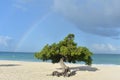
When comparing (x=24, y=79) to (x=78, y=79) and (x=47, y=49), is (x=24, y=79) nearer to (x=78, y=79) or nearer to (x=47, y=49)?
(x=78, y=79)

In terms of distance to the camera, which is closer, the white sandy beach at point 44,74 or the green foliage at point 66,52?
the white sandy beach at point 44,74

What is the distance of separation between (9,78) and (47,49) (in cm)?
842

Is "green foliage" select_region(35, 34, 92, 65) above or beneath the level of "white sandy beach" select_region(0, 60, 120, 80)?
above

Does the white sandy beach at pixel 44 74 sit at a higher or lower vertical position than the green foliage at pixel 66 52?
lower

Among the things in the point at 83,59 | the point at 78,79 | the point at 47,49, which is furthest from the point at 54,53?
the point at 78,79

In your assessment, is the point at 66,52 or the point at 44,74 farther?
the point at 66,52

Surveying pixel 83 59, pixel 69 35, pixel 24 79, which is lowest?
pixel 24 79

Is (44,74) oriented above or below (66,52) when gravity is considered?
below

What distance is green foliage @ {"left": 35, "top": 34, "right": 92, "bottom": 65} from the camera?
35000mm

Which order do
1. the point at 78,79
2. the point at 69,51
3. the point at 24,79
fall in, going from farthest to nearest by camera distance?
1. the point at 69,51
2. the point at 78,79
3. the point at 24,79

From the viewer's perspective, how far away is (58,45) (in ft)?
119

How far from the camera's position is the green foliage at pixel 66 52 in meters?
35.0

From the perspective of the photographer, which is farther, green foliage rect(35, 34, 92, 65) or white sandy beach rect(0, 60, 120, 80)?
green foliage rect(35, 34, 92, 65)

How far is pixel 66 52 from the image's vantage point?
34719mm
